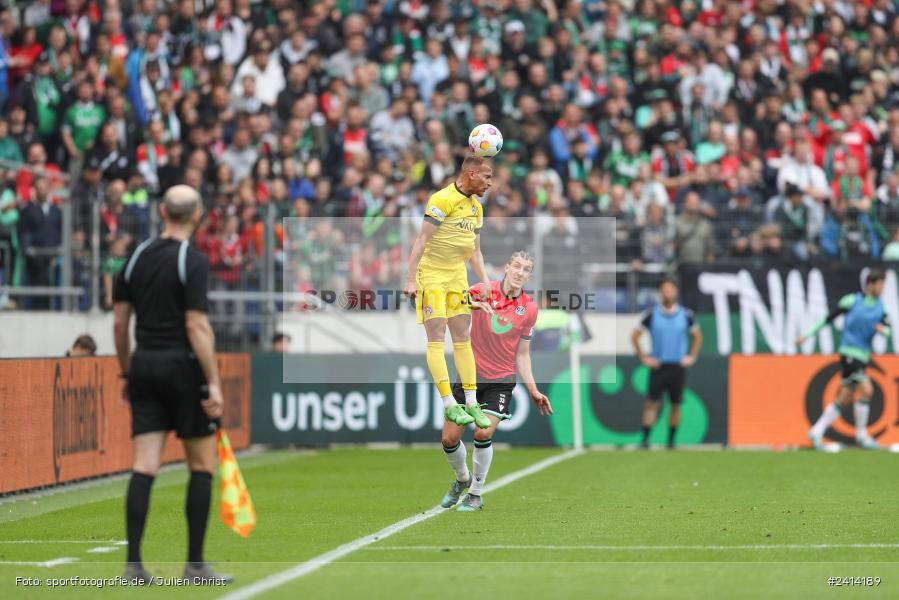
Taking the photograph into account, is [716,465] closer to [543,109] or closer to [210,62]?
[543,109]

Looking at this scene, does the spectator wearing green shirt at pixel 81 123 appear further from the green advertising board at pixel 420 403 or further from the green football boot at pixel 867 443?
the green football boot at pixel 867 443

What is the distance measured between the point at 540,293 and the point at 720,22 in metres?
8.81

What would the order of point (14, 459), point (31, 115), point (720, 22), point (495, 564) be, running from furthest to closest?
point (720, 22), point (31, 115), point (14, 459), point (495, 564)

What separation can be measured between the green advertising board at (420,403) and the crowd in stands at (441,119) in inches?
62.1

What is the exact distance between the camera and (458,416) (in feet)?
44.0

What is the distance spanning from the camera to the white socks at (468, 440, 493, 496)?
1412 cm

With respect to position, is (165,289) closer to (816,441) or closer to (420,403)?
(420,403)

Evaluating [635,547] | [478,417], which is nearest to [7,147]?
[478,417]

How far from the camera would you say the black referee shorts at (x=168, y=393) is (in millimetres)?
9000

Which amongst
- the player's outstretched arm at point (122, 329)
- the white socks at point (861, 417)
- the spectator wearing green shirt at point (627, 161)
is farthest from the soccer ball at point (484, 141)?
the spectator wearing green shirt at point (627, 161)

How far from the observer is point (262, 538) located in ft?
38.8

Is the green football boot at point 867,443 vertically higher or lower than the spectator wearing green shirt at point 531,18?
lower

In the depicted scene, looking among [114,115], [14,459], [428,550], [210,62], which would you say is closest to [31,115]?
[114,115]

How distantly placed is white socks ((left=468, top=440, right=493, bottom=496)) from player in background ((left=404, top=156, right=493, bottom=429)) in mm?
588
